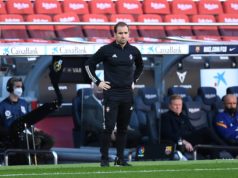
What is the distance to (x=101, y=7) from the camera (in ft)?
68.3

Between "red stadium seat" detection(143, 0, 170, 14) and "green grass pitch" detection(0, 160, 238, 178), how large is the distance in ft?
33.3

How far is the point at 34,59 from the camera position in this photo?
44.6 ft

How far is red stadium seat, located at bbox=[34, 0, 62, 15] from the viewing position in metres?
20.0

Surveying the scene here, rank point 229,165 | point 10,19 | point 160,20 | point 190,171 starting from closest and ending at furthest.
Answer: point 190,171
point 229,165
point 10,19
point 160,20

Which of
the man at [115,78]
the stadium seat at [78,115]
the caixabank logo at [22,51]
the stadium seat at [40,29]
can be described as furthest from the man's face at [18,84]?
the stadium seat at [40,29]

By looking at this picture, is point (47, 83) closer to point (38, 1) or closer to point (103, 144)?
point (103, 144)

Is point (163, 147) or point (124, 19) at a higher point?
point (124, 19)

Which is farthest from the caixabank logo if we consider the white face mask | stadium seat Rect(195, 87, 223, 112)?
stadium seat Rect(195, 87, 223, 112)

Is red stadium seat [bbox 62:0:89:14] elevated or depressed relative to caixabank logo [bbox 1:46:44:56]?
elevated

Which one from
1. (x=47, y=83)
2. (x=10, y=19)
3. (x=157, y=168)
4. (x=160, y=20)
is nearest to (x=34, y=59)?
(x=47, y=83)

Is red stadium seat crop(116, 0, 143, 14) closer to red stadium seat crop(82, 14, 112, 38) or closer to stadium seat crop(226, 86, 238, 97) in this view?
red stadium seat crop(82, 14, 112, 38)

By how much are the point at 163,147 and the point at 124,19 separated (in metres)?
7.76

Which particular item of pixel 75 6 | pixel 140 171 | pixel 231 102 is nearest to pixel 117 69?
pixel 140 171

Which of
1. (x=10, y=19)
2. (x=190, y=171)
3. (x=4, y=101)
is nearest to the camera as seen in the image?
(x=190, y=171)
